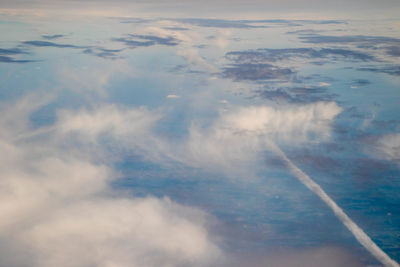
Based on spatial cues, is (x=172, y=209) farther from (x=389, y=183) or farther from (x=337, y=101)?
(x=337, y=101)

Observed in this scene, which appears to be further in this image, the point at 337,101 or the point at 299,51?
the point at 299,51

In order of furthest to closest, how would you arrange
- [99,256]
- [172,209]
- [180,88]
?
[180,88]
[172,209]
[99,256]

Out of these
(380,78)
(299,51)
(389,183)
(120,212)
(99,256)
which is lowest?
(99,256)

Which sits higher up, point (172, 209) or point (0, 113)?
point (0, 113)

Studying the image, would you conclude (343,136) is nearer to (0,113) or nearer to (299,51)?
(0,113)

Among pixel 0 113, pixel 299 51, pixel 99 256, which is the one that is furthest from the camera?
pixel 299 51

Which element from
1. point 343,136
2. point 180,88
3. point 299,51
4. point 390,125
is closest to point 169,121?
point 180,88
